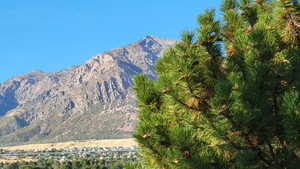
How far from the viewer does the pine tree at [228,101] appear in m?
5.28

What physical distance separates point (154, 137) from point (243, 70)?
189 centimetres

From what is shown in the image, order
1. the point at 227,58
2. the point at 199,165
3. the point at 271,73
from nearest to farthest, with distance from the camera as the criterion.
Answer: the point at 199,165
the point at 271,73
the point at 227,58

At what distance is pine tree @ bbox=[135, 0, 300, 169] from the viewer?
528 centimetres

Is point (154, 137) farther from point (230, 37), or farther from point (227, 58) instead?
point (230, 37)

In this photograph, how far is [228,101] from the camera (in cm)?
518

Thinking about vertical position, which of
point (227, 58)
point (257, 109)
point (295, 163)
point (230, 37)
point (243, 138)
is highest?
point (230, 37)

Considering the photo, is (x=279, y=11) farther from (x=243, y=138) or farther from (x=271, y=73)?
(x=243, y=138)

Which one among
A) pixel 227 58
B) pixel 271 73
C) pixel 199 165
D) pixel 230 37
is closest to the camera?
pixel 199 165

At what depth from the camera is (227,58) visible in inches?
258

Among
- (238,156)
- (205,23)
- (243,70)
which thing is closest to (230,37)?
(205,23)

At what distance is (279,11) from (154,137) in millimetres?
3384

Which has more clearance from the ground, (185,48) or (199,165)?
(185,48)

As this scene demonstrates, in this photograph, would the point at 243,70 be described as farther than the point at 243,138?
Yes

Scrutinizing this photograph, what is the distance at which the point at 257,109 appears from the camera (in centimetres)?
543
